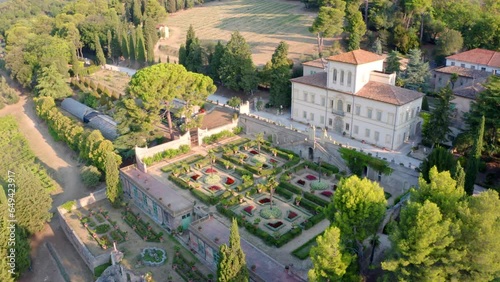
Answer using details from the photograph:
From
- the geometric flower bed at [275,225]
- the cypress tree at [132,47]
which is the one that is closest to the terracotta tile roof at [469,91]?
the geometric flower bed at [275,225]

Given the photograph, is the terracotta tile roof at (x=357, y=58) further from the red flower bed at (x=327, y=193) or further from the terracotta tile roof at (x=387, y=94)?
the red flower bed at (x=327, y=193)

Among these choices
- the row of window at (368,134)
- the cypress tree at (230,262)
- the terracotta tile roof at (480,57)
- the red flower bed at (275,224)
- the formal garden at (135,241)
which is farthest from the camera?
the terracotta tile roof at (480,57)

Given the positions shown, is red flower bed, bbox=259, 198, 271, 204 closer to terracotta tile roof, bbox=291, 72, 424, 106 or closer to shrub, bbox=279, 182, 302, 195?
shrub, bbox=279, 182, 302, 195

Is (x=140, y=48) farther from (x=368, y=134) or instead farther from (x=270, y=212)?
(x=270, y=212)

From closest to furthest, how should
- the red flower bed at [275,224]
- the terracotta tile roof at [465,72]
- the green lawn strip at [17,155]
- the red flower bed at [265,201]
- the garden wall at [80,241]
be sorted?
1. the garden wall at [80,241]
2. the red flower bed at [275,224]
3. the red flower bed at [265,201]
4. the green lawn strip at [17,155]
5. the terracotta tile roof at [465,72]

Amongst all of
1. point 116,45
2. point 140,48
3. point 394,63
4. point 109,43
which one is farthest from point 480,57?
point 109,43

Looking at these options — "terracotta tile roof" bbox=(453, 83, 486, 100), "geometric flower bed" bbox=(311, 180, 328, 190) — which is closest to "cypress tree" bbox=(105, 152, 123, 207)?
"geometric flower bed" bbox=(311, 180, 328, 190)

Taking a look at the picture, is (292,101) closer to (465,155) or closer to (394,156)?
(394,156)
